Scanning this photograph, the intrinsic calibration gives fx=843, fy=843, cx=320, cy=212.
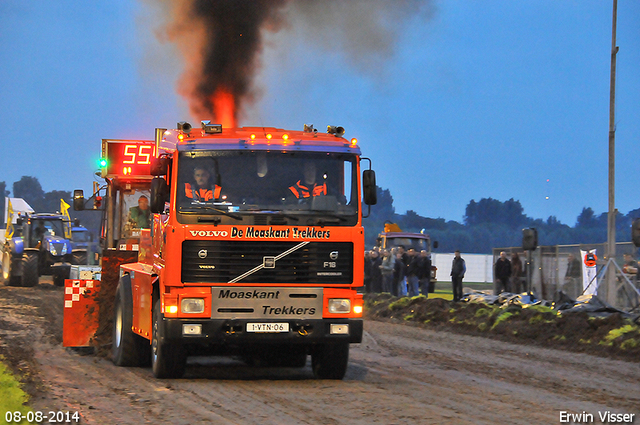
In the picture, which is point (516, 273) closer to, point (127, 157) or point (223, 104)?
point (223, 104)

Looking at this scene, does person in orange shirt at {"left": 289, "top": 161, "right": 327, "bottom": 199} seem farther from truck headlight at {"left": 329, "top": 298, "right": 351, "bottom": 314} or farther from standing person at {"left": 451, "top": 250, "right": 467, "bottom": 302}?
standing person at {"left": 451, "top": 250, "right": 467, "bottom": 302}

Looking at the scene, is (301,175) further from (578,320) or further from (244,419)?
(578,320)

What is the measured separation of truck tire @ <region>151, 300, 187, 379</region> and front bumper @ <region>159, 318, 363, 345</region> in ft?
0.75

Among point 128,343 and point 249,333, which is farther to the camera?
point 128,343

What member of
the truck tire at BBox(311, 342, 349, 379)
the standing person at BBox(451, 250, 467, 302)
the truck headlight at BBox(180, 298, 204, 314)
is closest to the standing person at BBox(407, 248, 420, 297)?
the standing person at BBox(451, 250, 467, 302)

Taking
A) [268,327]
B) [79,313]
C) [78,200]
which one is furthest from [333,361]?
[78,200]

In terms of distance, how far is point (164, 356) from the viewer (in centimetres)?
1028

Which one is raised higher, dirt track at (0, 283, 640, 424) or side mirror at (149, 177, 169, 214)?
side mirror at (149, 177, 169, 214)

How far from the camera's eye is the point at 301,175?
10.4 meters

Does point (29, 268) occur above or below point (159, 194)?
below

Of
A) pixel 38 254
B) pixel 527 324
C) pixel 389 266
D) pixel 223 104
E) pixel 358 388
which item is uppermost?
pixel 223 104

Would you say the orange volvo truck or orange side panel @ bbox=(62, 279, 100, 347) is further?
orange side panel @ bbox=(62, 279, 100, 347)

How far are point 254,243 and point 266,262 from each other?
0.27m

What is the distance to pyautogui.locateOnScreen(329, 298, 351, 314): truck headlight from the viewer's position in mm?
10195
